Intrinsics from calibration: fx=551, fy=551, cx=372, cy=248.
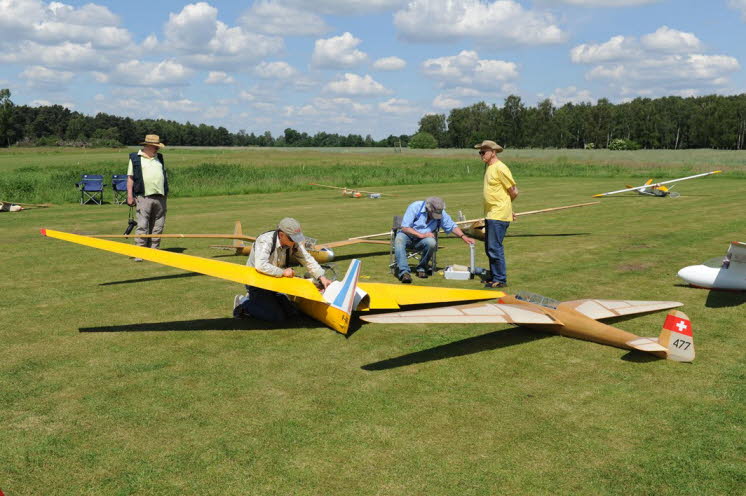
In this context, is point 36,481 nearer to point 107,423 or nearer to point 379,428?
point 107,423

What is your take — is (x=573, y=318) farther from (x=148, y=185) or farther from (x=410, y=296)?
(x=148, y=185)

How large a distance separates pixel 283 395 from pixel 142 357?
1965 millimetres

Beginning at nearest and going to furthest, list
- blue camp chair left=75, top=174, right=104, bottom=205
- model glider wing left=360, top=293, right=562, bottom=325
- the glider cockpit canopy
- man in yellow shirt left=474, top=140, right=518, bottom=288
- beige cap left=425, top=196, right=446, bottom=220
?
1. model glider wing left=360, top=293, right=562, bottom=325
2. the glider cockpit canopy
3. man in yellow shirt left=474, top=140, right=518, bottom=288
4. beige cap left=425, top=196, right=446, bottom=220
5. blue camp chair left=75, top=174, right=104, bottom=205

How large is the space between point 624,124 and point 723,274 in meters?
147

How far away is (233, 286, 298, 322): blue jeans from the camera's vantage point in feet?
23.4

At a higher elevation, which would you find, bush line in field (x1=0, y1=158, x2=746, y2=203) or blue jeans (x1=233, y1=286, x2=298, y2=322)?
bush line in field (x1=0, y1=158, x2=746, y2=203)

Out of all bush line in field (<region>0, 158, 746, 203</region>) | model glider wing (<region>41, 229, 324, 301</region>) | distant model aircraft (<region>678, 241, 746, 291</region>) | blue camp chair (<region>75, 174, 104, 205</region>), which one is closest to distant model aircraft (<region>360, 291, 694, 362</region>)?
model glider wing (<region>41, 229, 324, 301</region>)

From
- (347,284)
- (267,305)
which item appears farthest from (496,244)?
(267,305)

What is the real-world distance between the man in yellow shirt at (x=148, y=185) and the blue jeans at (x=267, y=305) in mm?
4966

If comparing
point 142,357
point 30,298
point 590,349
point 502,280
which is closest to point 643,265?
point 502,280

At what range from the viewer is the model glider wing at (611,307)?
662 centimetres

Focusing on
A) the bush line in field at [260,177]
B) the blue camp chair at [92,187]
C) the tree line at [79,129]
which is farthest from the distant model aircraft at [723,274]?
the tree line at [79,129]

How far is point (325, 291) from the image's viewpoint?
670cm

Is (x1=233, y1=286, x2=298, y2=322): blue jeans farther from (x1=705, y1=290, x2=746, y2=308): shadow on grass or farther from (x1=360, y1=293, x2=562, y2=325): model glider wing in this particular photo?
(x1=705, y1=290, x2=746, y2=308): shadow on grass
